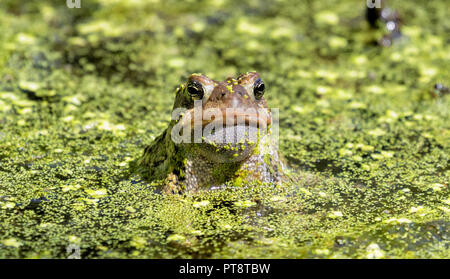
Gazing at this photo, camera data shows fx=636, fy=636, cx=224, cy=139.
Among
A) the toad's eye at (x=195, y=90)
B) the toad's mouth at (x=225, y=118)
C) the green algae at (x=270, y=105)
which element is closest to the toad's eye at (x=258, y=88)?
the toad's mouth at (x=225, y=118)

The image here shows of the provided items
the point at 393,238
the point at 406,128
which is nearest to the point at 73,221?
the point at 393,238

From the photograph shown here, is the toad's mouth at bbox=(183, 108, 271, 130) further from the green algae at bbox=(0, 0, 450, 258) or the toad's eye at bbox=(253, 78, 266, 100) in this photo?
the green algae at bbox=(0, 0, 450, 258)

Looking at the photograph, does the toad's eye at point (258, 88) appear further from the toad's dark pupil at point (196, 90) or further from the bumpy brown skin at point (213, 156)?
the toad's dark pupil at point (196, 90)

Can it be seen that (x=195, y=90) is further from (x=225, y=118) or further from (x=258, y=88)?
(x=258, y=88)

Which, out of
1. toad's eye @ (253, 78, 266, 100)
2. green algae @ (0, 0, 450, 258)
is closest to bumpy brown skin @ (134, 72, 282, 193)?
toad's eye @ (253, 78, 266, 100)

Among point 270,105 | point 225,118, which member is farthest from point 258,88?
point 270,105

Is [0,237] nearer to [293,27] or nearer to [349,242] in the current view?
[349,242]
